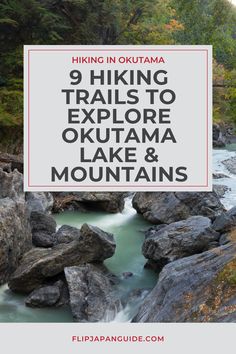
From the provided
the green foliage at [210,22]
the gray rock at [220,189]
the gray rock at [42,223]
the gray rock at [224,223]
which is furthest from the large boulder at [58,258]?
the gray rock at [220,189]

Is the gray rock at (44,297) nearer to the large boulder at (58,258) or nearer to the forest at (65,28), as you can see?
the large boulder at (58,258)

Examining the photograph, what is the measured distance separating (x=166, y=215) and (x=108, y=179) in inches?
277

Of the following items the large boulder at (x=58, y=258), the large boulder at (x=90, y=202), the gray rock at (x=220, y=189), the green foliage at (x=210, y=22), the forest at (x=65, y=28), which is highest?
the forest at (x=65, y=28)

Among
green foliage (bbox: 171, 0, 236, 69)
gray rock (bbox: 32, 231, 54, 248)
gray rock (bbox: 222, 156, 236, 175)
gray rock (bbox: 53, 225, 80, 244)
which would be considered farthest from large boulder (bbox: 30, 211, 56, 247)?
gray rock (bbox: 222, 156, 236, 175)

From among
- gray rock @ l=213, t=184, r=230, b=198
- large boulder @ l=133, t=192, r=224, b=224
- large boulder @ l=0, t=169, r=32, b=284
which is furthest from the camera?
gray rock @ l=213, t=184, r=230, b=198

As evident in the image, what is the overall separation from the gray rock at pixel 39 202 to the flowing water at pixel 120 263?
0.50 meters

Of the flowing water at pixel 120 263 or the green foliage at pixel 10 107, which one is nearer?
the flowing water at pixel 120 263

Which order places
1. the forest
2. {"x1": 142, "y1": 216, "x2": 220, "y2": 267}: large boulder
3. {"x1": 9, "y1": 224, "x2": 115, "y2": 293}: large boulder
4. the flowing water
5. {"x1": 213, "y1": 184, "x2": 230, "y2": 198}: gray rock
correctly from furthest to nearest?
the forest < {"x1": 213, "y1": 184, "x2": 230, "y2": 198}: gray rock < {"x1": 142, "y1": 216, "x2": 220, "y2": 267}: large boulder < {"x1": 9, "y1": 224, "x2": 115, "y2": 293}: large boulder < the flowing water

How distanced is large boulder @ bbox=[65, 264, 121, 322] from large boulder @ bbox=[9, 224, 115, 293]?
0.40 m

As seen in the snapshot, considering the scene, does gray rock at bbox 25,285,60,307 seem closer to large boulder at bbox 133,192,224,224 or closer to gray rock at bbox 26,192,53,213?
gray rock at bbox 26,192,53,213

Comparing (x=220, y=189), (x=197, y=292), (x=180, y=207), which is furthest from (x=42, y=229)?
(x=220, y=189)

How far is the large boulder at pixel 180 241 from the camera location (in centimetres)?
848

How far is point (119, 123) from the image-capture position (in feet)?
15.4

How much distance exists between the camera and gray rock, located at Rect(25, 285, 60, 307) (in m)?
7.39
